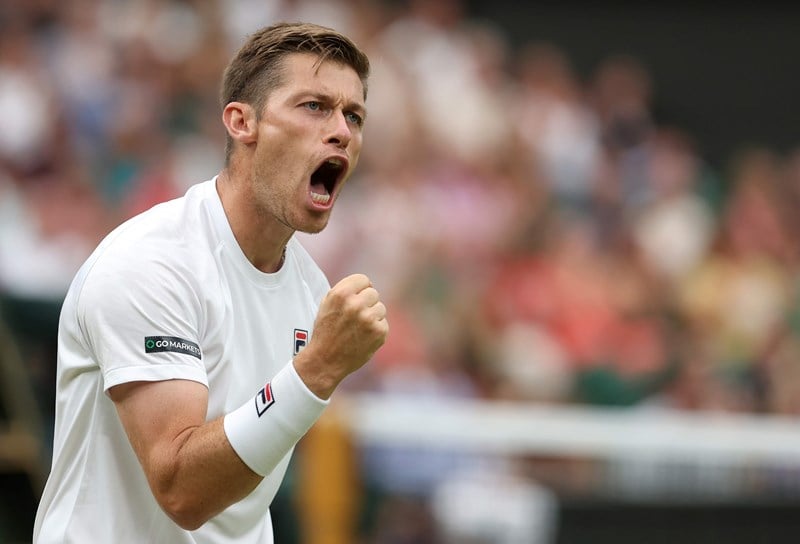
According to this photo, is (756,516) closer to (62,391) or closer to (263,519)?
(263,519)

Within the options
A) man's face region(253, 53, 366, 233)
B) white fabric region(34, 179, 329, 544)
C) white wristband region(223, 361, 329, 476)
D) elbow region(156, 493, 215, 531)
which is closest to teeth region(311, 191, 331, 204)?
man's face region(253, 53, 366, 233)

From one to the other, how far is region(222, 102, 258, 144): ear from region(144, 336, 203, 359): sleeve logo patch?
23.7 inches

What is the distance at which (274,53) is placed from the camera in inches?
138

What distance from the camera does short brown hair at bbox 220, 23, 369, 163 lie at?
3.50m

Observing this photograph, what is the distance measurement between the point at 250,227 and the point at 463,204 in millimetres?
6957

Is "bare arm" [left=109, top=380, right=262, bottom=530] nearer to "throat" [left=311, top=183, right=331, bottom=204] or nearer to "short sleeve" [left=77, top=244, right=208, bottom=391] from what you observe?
"short sleeve" [left=77, top=244, right=208, bottom=391]

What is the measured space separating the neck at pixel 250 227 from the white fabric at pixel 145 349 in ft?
0.10

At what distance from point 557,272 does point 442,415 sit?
2375 mm

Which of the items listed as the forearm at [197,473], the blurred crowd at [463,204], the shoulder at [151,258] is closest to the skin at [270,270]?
the forearm at [197,473]

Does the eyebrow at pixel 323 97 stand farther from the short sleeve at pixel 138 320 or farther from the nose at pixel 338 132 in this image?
the short sleeve at pixel 138 320

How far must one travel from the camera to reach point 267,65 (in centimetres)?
351

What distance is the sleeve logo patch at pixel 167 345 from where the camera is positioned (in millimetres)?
3156

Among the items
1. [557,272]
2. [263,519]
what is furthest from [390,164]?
[263,519]

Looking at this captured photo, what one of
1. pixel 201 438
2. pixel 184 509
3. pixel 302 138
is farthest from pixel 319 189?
pixel 184 509
